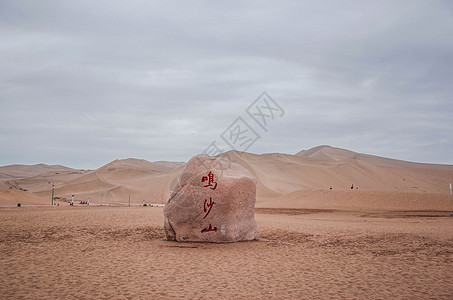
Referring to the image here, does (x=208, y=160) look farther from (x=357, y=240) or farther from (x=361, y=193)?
(x=361, y=193)

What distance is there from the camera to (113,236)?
1291 cm

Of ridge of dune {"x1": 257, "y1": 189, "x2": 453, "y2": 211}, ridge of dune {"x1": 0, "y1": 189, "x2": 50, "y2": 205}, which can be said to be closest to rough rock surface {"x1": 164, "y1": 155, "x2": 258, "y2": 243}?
ridge of dune {"x1": 257, "y1": 189, "x2": 453, "y2": 211}

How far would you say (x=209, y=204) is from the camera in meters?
11.1

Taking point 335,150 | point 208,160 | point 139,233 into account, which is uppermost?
point 335,150

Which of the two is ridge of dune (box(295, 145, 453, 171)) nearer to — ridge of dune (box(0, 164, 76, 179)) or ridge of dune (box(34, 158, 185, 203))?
ridge of dune (box(34, 158, 185, 203))

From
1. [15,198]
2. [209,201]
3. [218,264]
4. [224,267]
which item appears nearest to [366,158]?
[15,198]

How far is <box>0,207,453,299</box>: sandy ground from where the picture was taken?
20.3 feet

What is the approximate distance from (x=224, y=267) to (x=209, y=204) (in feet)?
10.1

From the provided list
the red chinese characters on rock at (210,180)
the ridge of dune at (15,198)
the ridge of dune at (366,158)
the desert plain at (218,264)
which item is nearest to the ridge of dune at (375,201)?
the desert plain at (218,264)

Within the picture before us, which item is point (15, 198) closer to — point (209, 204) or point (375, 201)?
point (209, 204)

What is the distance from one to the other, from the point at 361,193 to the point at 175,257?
27.5 m

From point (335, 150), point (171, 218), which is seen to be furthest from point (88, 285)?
point (335, 150)

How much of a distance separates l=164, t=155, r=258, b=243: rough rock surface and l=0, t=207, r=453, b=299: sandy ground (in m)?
0.42

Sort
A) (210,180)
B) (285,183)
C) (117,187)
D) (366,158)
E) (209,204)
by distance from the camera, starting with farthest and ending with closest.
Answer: (366,158), (285,183), (117,187), (210,180), (209,204)
